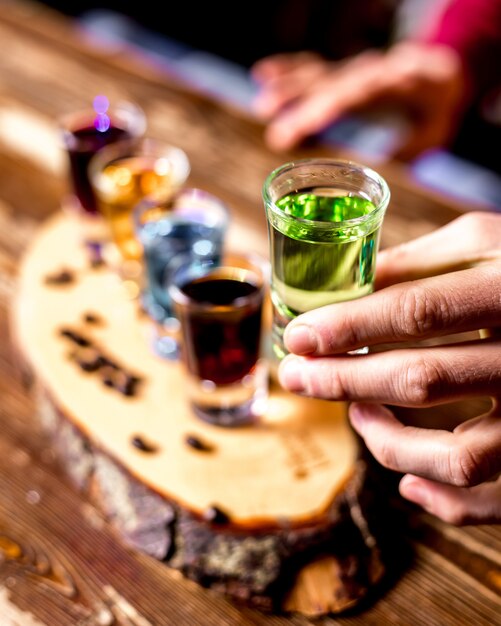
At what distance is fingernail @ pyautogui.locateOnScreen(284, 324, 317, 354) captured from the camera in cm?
70

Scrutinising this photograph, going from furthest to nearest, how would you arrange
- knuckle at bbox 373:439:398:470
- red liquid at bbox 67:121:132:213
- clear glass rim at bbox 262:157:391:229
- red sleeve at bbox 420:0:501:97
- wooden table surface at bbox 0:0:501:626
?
1. red sleeve at bbox 420:0:501:97
2. red liquid at bbox 67:121:132:213
3. wooden table surface at bbox 0:0:501:626
4. knuckle at bbox 373:439:398:470
5. clear glass rim at bbox 262:157:391:229

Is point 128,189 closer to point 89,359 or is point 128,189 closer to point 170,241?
point 170,241

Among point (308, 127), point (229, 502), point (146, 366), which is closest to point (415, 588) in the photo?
point (229, 502)

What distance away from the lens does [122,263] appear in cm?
138

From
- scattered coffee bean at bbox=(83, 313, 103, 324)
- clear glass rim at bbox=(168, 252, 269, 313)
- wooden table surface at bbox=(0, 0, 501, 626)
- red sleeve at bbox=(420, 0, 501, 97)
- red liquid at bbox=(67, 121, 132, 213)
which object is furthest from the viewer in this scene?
red sleeve at bbox=(420, 0, 501, 97)

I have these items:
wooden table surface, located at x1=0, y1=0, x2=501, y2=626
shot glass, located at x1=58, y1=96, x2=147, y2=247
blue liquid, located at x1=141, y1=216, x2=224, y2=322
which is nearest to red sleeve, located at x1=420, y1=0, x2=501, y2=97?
wooden table surface, located at x1=0, y1=0, x2=501, y2=626

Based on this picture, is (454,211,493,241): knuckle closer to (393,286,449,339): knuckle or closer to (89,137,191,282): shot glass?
(393,286,449,339): knuckle

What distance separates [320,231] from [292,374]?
0.55 feet

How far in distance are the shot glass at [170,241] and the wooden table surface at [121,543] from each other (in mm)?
171

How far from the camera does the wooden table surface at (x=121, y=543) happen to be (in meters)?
0.88

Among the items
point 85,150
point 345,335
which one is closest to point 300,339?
point 345,335

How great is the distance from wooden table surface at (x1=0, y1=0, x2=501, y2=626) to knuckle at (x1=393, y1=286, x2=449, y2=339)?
16.2 inches

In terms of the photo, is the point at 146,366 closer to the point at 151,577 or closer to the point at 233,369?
the point at 233,369

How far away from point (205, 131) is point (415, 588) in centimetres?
124
